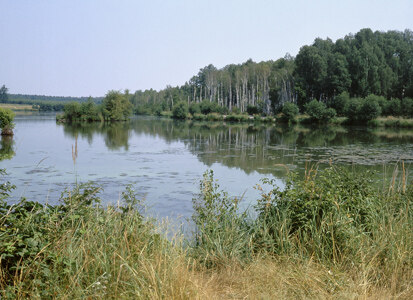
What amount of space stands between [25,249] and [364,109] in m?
49.7

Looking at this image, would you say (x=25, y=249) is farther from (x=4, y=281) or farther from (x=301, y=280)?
(x=301, y=280)

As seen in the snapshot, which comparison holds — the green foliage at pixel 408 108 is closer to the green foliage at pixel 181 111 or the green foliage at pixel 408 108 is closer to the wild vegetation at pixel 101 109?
the green foliage at pixel 181 111

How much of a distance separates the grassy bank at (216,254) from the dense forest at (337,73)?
55.0m

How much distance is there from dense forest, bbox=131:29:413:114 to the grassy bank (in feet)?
180

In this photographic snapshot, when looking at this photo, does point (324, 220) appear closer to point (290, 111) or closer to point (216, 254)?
point (216, 254)

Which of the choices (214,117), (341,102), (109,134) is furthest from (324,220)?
(214,117)

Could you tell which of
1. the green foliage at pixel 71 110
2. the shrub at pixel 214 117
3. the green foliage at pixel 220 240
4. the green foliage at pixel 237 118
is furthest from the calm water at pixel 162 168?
the shrub at pixel 214 117

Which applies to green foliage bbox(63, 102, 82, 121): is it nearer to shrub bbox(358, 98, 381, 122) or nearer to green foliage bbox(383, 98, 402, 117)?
shrub bbox(358, 98, 381, 122)

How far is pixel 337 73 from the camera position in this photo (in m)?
57.9

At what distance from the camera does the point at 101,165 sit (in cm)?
1506

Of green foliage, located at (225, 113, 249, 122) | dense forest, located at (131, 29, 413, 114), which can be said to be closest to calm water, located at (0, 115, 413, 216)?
dense forest, located at (131, 29, 413, 114)

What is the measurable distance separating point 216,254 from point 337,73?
193 feet

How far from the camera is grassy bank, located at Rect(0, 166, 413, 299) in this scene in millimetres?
2979

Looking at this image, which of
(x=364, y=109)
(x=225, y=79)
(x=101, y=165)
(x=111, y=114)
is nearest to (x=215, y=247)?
(x=101, y=165)
